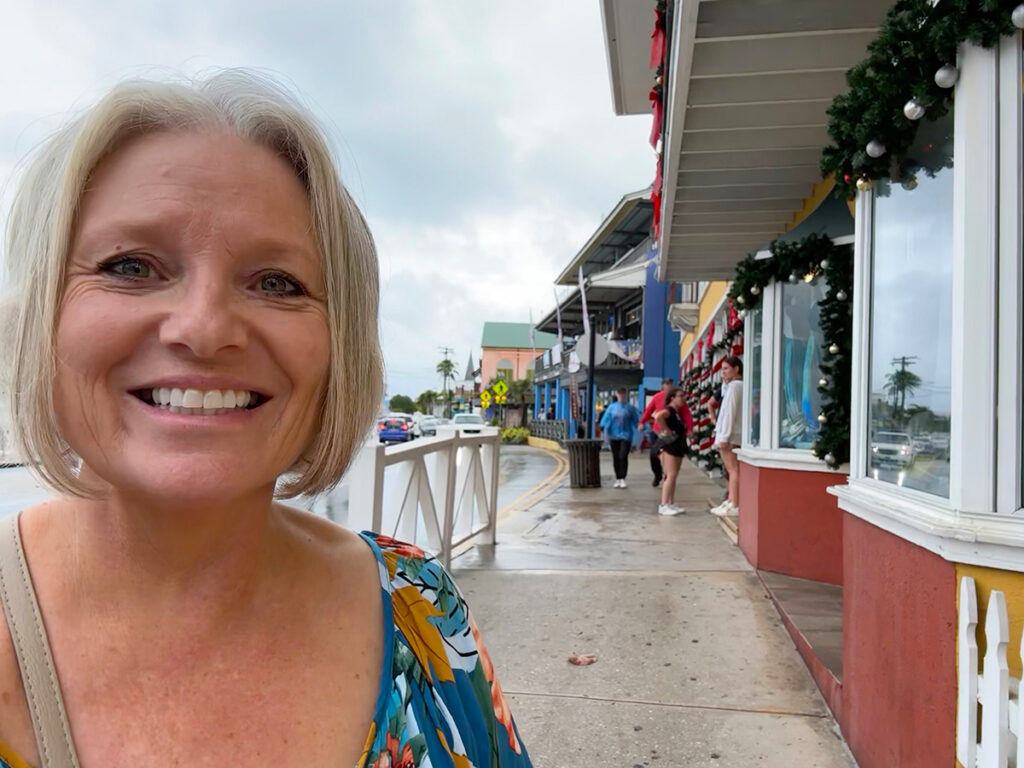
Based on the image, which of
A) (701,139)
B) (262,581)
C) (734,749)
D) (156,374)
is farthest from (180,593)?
(701,139)

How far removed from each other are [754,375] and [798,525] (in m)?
1.48

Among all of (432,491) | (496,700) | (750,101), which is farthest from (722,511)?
(496,700)

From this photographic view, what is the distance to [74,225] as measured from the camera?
0.89m

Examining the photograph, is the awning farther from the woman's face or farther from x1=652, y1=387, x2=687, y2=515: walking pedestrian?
the woman's face

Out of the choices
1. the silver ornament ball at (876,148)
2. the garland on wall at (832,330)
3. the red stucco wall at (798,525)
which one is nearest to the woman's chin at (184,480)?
the silver ornament ball at (876,148)

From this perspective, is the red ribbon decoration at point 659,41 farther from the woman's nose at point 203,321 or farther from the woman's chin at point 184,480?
the woman's chin at point 184,480

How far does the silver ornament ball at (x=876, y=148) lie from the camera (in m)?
2.57

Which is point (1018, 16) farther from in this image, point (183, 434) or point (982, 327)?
point (183, 434)

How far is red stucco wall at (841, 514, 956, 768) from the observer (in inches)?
82.3

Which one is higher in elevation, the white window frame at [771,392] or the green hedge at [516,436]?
the white window frame at [771,392]

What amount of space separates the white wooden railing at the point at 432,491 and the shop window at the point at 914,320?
2118 millimetres

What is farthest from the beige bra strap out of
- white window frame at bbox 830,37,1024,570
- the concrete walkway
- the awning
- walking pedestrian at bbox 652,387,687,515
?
the awning

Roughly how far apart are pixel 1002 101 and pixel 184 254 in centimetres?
227

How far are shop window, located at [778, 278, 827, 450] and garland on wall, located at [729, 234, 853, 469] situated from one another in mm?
204
